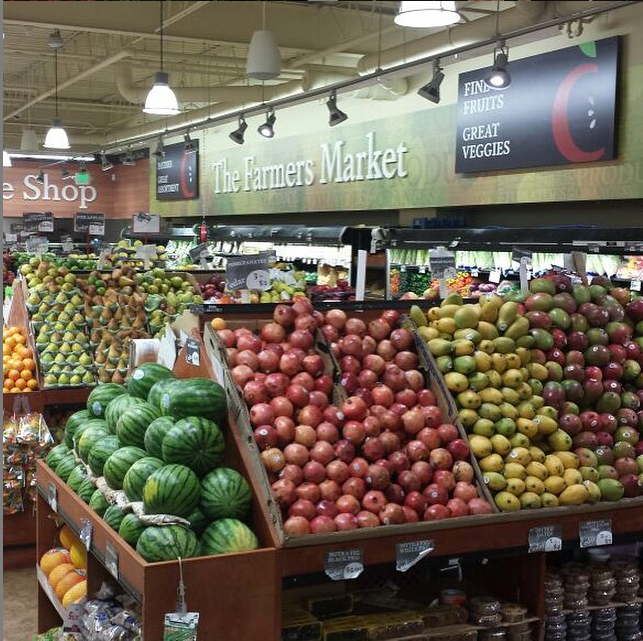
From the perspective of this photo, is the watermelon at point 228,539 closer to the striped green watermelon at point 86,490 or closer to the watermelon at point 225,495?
the watermelon at point 225,495

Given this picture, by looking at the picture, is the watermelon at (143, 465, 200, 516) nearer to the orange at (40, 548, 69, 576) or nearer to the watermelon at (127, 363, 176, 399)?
the watermelon at (127, 363, 176, 399)

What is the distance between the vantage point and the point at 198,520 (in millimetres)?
2855

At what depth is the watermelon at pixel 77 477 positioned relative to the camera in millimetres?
3440

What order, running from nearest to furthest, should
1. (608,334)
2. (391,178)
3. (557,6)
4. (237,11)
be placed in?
(608,334)
(557,6)
(237,11)
(391,178)

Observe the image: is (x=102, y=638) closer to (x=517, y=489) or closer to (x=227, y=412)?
(x=227, y=412)

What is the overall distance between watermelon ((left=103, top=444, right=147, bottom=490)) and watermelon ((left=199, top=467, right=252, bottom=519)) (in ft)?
1.12

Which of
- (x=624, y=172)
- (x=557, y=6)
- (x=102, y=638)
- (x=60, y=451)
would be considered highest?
(x=557, y=6)

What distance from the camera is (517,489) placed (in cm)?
310

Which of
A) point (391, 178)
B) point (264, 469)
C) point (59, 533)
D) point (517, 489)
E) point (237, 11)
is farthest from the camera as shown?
point (391, 178)

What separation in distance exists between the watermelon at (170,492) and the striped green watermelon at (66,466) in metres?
0.89

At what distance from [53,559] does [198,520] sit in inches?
46.4

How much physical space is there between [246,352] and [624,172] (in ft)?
18.8

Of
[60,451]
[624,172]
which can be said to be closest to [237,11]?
[624,172]

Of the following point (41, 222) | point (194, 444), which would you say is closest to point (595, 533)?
point (194, 444)
